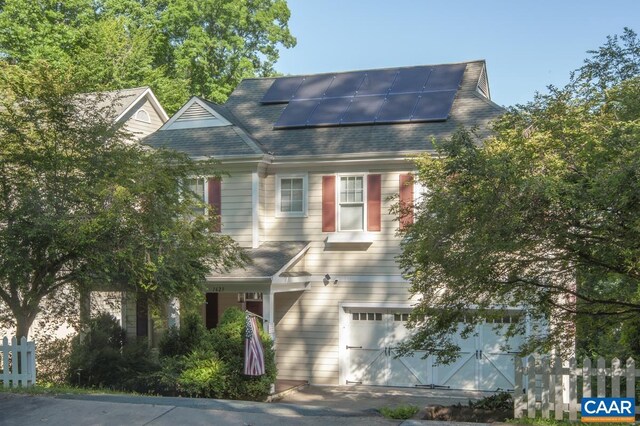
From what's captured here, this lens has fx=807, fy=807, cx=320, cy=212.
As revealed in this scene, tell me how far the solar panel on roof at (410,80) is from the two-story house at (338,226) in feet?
1.89

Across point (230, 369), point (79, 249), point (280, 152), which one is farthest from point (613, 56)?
point (280, 152)

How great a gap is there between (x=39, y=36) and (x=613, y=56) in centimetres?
2947

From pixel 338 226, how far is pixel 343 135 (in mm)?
2434

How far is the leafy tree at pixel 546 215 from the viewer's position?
8531 millimetres

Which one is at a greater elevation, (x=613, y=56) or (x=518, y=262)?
(x=613, y=56)

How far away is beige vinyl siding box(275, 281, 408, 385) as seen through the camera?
66.0ft

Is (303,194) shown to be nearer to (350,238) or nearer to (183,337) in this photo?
(350,238)

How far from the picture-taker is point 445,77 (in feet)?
73.3

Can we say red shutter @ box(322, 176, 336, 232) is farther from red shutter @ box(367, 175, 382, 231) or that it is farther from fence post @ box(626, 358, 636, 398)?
fence post @ box(626, 358, 636, 398)

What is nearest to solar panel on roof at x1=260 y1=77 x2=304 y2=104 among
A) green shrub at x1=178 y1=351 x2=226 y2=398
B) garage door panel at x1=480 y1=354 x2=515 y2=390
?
green shrub at x1=178 y1=351 x2=226 y2=398

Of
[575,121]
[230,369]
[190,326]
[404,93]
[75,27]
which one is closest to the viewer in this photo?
[575,121]

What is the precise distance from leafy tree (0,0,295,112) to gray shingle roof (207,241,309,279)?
1569cm

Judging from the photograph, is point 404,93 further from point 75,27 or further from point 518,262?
point 75,27

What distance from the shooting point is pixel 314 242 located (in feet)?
67.1
